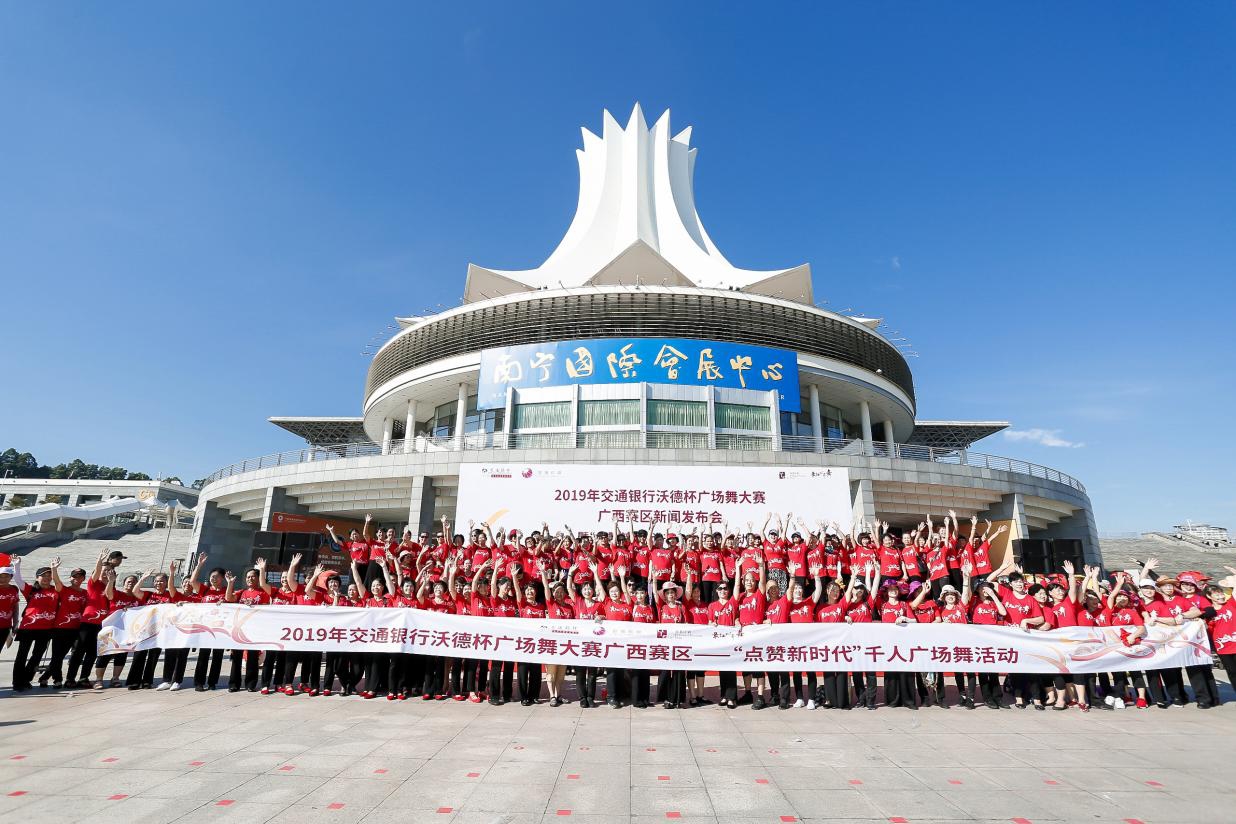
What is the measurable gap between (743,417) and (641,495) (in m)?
9.29

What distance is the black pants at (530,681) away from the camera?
8.10 meters

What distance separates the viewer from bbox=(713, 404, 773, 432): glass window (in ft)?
86.1

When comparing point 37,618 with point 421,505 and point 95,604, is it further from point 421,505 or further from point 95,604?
point 421,505

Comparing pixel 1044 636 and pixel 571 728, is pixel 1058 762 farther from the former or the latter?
pixel 571 728

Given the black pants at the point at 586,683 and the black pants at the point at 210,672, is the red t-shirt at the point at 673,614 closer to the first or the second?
the black pants at the point at 586,683

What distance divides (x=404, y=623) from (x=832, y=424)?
1204 inches

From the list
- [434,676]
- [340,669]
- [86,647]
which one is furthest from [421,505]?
[434,676]

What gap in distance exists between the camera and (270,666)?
344 inches

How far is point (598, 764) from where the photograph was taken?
5.42 metres

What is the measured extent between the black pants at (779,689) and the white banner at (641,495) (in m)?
10.2

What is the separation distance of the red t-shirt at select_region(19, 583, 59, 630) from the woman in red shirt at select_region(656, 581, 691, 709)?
930 cm

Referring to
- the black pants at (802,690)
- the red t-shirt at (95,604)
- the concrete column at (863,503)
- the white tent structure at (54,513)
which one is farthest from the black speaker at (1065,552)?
Answer: the white tent structure at (54,513)

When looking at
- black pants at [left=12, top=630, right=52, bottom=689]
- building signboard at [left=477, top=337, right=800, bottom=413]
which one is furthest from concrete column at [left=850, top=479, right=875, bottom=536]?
black pants at [left=12, top=630, right=52, bottom=689]

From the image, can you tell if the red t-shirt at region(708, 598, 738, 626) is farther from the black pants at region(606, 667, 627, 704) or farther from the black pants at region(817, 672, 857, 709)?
the black pants at region(606, 667, 627, 704)
